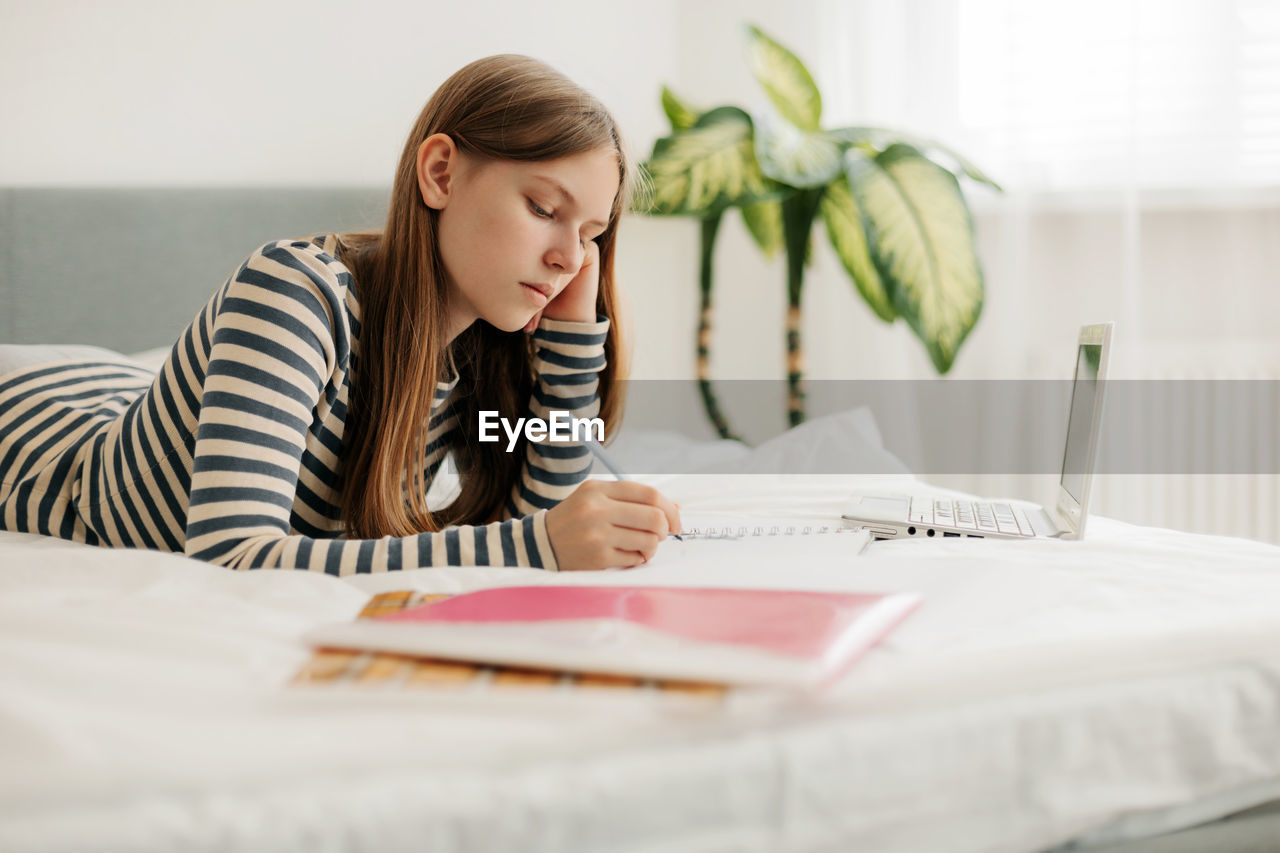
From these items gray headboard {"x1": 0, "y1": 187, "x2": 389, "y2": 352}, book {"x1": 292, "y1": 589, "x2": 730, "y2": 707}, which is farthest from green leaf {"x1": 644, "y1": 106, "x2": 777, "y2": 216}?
book {"x1": 292, "y1": 589, "x2": 730, "y2": 707}

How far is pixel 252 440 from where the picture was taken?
2.20 ft

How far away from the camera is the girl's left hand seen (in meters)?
1.03

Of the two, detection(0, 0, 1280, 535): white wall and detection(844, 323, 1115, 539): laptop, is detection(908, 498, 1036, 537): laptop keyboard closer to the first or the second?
detection(844, 323, 1115, 539): laptop

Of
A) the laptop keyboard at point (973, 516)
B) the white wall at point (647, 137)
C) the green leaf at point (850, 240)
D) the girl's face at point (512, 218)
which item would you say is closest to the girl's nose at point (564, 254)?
the girl's face at point (512, 218)

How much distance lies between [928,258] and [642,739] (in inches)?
55.7

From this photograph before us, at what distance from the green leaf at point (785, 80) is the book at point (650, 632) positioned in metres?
1.52

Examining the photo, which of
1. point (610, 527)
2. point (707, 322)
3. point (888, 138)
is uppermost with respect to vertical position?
point (888, 138)

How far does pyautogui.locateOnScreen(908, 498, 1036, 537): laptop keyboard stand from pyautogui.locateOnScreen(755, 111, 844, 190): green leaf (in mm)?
844

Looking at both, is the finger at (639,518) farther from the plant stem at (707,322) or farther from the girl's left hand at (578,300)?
the plant stem at (707,322)

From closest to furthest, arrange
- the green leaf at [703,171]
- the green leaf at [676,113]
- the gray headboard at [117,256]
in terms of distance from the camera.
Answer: the gray headboard at [117,256], the green leaf at [703,171], the green leaf at [676,113]

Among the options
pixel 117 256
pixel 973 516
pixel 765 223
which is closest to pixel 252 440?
pixel 973 516

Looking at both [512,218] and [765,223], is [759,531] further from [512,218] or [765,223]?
[765,223]

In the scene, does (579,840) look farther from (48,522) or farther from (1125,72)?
(1125,72)

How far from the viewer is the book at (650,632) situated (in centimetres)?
37
